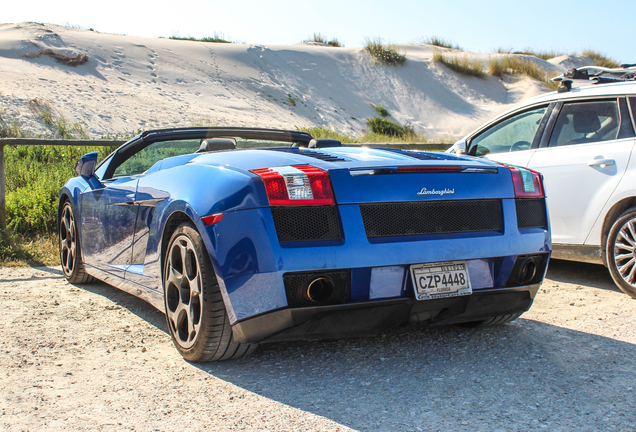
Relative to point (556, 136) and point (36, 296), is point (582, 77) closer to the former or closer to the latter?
point (556, 136)

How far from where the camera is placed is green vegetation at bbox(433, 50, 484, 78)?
40.6 metres

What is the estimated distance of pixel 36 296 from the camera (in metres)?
4.92

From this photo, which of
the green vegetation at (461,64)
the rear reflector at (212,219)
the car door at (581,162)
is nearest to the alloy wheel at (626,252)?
the car door at (581,162)

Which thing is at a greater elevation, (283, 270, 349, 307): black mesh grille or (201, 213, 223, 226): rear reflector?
(201, 213, 223, 226): rear reflector

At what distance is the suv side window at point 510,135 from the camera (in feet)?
19.3

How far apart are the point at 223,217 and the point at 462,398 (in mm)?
1373

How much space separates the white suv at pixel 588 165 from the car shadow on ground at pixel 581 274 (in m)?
0.38

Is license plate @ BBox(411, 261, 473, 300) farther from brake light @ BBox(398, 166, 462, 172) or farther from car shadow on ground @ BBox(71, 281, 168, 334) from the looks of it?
car shadow on ground @ BBox(71, 281, 168, 334)

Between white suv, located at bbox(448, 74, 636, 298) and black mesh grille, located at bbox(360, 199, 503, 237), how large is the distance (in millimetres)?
2183

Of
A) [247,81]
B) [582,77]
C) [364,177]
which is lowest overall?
[247,81]

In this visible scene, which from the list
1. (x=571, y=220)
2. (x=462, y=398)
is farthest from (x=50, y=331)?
(x=571, y=220)

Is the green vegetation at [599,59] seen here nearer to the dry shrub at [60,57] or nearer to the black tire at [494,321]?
the dry shrub at [60,57]

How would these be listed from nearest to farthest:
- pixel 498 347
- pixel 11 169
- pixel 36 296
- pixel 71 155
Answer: pixel 498 347 < pixel 36 296 < pixel 11 169 < pixel 71 155

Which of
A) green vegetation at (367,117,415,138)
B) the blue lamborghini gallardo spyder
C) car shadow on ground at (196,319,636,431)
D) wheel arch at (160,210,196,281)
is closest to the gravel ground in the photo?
car shadow on ground at (196,319,636,431)
